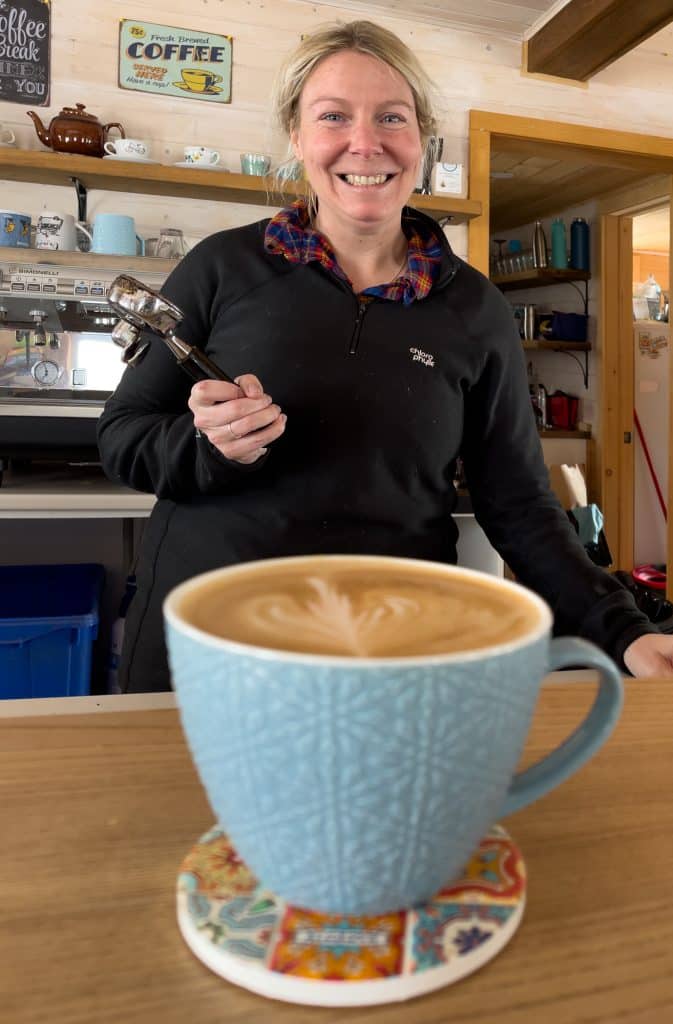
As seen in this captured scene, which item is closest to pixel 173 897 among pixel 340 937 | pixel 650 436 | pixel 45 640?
pixel 340 937

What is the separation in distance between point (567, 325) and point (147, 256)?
2937 millimetres

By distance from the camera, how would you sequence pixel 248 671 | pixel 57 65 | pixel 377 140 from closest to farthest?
pixel 248 671, pixel 377 140, pixel 57 65

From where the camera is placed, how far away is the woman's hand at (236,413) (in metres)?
0.72

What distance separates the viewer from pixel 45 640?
1891 mm

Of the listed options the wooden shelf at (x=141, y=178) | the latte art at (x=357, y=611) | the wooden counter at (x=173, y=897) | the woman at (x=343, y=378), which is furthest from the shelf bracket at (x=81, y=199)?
the latte art at (x=357, y=611)

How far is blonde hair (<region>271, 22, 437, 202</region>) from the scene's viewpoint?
40.3 inches

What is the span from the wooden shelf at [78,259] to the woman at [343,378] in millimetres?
1480

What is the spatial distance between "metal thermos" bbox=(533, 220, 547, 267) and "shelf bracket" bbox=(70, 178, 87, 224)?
2953 millimetres

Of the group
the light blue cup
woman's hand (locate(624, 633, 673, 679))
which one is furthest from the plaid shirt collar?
the light blue cup

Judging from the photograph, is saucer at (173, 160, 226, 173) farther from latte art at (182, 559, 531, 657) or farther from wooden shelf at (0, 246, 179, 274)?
latte art at (182, 559, 531, 657)

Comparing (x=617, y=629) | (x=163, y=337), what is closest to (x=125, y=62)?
(x=163, y=337)

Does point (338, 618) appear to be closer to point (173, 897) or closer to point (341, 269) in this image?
point (173, 897)

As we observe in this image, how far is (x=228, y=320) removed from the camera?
3.40ft

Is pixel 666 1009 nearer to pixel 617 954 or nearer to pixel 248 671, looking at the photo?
pixel 617 954
